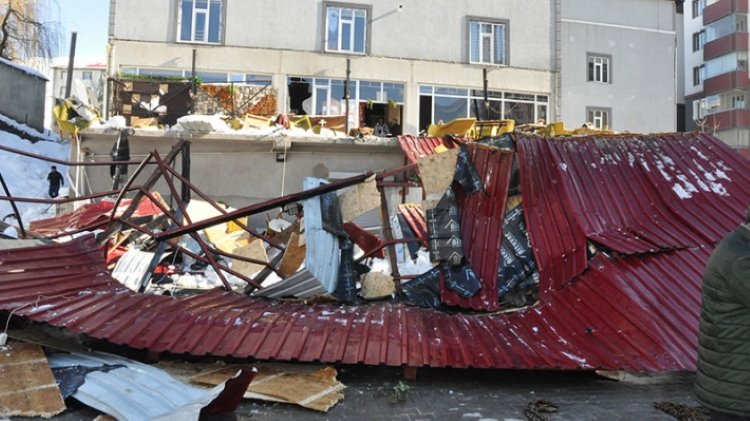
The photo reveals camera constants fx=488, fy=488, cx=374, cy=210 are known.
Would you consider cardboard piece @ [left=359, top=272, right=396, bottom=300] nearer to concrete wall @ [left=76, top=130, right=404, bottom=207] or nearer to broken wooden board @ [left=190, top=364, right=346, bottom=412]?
broken wooden board @ [left=190, top=364, right=346, bottom=412]

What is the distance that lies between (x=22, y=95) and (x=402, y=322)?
2252 centimetres

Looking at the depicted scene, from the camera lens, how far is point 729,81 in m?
32.5

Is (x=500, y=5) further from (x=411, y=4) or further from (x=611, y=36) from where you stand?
(x=611, y=36)

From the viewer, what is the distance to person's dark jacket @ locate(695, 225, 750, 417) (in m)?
2.60

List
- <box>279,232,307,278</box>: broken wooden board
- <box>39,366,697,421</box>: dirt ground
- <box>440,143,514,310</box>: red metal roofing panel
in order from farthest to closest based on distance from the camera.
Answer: <box>279,232,307,278</box>: broken wooden board → <box>440,143,514,310</box>: red metal roofing panel → <box>39,366,697,421</box>: dirt ground

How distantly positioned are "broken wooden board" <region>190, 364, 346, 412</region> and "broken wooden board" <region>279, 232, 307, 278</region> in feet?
7.95

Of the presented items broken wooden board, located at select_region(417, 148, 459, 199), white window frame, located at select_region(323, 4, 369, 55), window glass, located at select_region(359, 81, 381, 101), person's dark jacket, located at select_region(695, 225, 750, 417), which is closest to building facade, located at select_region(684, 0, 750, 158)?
window glass, located at select_region(359, 81, 381, 101)

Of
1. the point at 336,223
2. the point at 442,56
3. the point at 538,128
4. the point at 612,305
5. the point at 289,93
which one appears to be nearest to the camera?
the point at 612,305

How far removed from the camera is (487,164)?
22.4 ft

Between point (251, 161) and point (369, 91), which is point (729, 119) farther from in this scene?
point (251, 161)

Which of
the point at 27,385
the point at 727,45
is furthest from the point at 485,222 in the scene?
the point at 727,45

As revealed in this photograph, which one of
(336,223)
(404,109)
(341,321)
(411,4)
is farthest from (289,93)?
(341,321)

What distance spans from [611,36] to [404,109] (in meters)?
10.3

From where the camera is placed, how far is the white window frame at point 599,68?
20.6m
